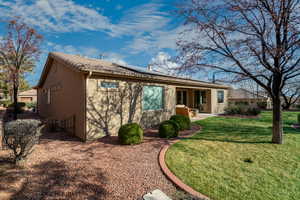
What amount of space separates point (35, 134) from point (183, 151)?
438 cm

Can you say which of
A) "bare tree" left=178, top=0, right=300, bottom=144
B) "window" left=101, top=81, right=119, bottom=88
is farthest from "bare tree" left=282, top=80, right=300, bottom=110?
"window" left=101, top=81, right=119, bottom=88

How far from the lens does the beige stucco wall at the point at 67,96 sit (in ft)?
20.3

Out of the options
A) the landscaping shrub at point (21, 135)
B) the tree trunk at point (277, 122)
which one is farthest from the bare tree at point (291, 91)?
the landscaping shrub at point (21, 135)

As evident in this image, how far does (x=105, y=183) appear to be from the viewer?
308 centimetres

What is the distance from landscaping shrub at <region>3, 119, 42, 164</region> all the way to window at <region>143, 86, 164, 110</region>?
208 inches

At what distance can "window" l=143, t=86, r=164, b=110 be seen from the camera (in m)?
8.31

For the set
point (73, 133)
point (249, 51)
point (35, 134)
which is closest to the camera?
point (35, 134)

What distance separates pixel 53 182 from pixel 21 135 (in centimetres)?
152

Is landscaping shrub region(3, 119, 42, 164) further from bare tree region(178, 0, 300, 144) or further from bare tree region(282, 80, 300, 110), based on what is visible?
bare tree region(282, 80, 300, 110)

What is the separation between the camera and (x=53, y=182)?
123 inches

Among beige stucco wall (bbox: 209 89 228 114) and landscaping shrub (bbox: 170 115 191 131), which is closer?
landscaping shrub (bbox: 170 115 191 131)

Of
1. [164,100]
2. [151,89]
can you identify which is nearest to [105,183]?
[151,89]

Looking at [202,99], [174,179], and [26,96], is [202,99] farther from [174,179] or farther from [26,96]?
[26,96]

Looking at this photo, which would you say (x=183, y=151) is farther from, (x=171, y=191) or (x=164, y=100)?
(x=164, y=100)
